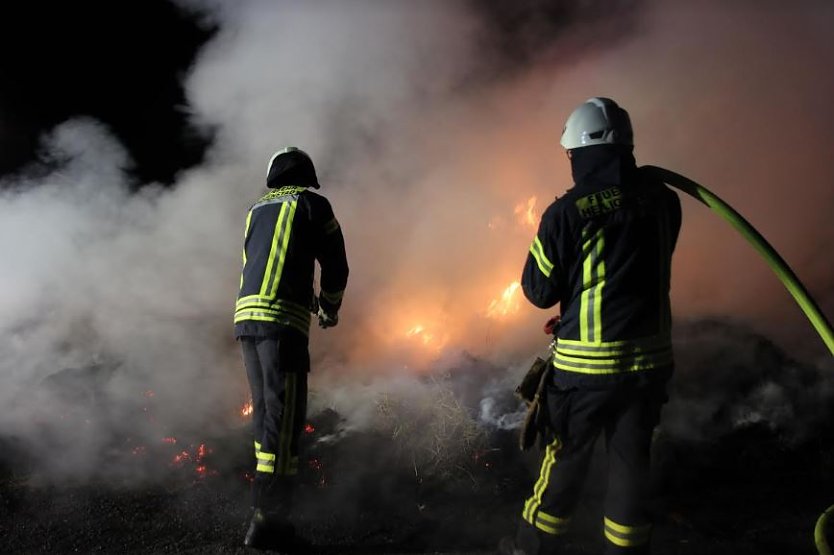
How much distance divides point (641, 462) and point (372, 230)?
16.0 feet

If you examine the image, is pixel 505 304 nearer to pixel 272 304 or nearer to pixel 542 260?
pixel 272 304

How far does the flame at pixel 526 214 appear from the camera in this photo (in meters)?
7.54

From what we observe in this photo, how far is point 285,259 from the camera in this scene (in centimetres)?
356

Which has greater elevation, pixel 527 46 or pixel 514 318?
pixel 527 46

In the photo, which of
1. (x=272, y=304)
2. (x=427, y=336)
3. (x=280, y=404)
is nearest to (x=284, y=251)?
(x=272, y=304)

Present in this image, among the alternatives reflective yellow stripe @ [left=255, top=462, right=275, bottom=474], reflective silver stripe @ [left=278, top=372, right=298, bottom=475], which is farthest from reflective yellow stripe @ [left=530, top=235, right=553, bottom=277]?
reflective yellow stripe @ [left=255, top=462, right=275, bottom=474]

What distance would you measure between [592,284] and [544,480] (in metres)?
1.00

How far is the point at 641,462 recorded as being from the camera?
285 cm

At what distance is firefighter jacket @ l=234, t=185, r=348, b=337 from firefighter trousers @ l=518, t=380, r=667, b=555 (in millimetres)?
1524

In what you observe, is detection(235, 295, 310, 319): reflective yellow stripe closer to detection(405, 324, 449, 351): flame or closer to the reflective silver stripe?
the reflective silver stripe

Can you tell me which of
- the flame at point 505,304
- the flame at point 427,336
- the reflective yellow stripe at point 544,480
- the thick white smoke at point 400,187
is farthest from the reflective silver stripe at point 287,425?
the flame at point 505,304

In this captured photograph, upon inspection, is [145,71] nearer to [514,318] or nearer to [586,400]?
[514,318]

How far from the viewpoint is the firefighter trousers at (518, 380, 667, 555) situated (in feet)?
9.31

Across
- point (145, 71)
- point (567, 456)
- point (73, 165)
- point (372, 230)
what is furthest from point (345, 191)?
point (567, 456)
